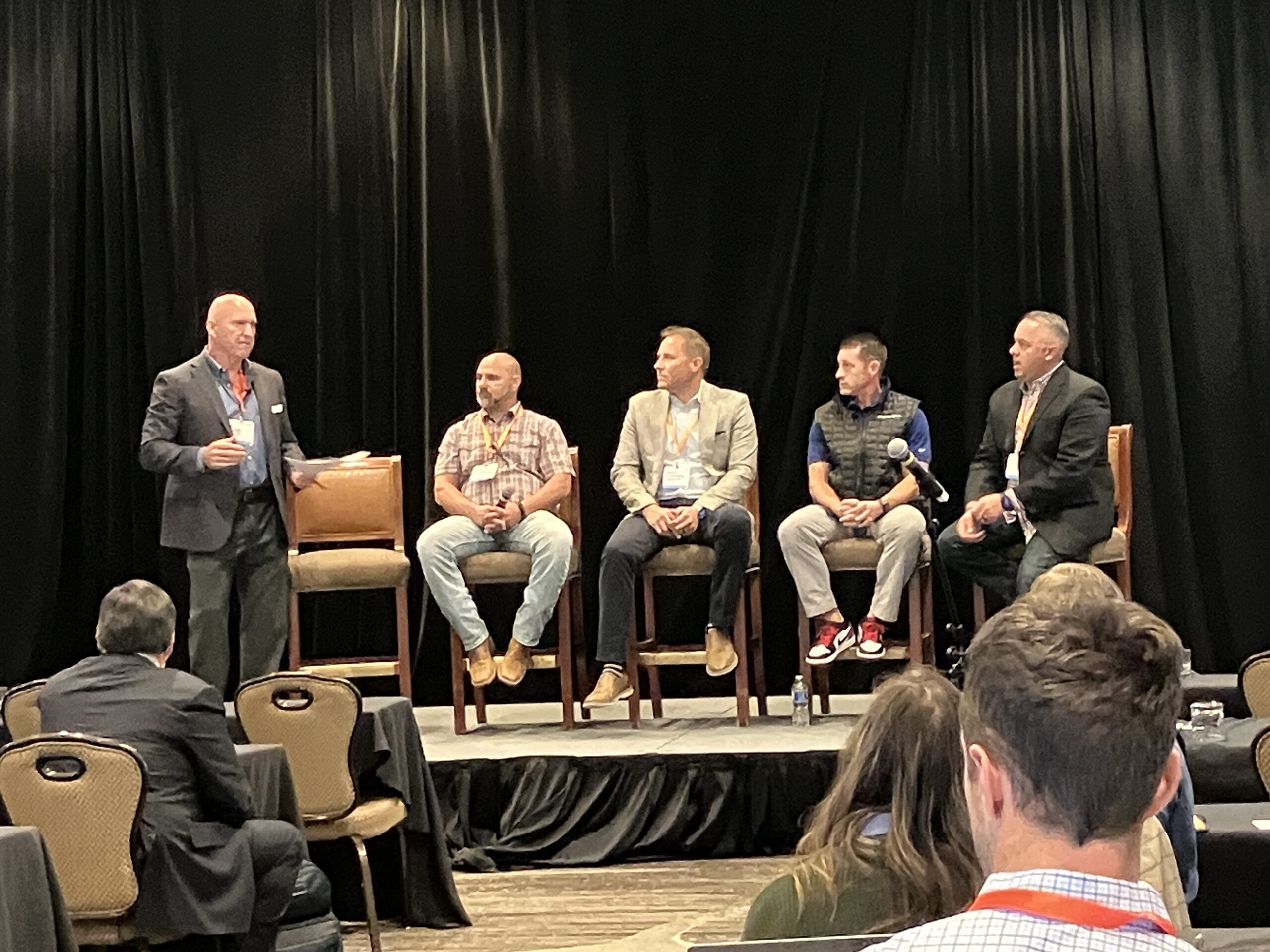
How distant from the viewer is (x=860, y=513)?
20.1 feet

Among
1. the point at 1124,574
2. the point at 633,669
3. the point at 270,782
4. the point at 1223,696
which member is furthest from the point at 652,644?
the point at 270,782

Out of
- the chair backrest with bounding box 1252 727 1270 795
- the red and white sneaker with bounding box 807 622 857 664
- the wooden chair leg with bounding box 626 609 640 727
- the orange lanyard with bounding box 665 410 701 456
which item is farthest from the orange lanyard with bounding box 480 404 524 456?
the chair backrest with bounding box 1252 727 1270 795

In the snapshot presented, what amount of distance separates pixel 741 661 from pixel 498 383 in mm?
1312

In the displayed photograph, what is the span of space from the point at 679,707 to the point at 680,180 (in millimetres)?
2142

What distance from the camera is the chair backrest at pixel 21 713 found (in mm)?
4617

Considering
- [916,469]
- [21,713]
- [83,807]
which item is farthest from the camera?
[916,469]

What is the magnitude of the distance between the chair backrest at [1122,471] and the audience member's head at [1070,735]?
17.7ft

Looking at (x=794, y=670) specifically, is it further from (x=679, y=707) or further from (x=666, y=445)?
(x=666, y=445)

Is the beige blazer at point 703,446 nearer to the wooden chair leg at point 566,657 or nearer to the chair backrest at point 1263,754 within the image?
the wooden chair leg at point 566,657

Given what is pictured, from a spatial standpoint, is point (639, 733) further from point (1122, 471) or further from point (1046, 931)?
point (1046, 931)

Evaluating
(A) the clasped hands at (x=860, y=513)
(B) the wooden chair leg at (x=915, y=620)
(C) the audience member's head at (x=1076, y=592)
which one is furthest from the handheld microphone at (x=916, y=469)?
(C) the audience member's head at (x=1076, y=592)

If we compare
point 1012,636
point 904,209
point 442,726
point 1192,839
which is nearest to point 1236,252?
point 904,209

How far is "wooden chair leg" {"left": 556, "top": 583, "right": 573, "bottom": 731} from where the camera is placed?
612cm

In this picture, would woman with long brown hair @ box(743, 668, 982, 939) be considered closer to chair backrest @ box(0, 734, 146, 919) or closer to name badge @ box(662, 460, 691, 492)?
chair backrest @ box(0, 734, 146, 919)
